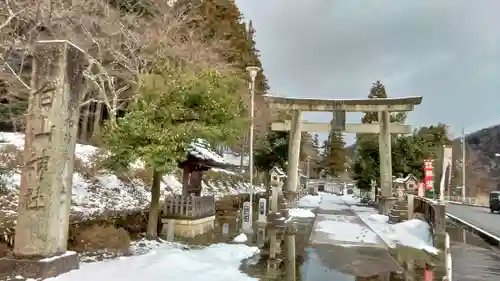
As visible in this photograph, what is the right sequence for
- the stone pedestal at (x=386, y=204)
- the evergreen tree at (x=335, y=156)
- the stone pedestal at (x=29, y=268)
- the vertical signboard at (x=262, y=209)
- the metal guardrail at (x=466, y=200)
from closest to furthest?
the stone pedestal at (x=29, y=268), the vertical signboard at (x=262, y=209), the stone pedestal at (x=386, y=204), the metal guardrail at (x=466, y=200), the evergreen tree at (x=335, y=156)

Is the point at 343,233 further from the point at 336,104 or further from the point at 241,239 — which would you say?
the point at 336,104

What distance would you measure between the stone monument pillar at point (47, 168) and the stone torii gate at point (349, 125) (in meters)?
18.1

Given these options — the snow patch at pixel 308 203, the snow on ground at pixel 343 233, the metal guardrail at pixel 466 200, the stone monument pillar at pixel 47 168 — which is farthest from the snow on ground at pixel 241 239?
the metal guardrail at pixel 466 200

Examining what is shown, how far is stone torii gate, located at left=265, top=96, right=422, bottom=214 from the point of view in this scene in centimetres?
2355

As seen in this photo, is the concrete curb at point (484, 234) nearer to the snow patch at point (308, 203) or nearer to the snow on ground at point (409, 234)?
the snow on ground at point (409, 234)

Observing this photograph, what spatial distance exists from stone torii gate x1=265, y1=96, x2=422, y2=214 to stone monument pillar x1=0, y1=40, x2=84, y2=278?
18.1 metres

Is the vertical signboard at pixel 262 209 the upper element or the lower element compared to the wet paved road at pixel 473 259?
upper

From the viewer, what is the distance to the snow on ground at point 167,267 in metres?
7.52

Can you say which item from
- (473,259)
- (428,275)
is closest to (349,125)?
(473,259)

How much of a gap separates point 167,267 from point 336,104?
18640 millimetres

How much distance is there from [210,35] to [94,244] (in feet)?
78.8

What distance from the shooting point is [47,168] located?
7.38m

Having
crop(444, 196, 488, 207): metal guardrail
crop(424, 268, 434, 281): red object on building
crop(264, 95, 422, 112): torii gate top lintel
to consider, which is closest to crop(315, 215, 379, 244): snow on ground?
crop(424, 268, 434, 281): red object on building

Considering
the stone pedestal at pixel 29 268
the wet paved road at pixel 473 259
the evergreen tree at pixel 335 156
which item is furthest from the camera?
the evergreen tree at pixel 335 156
